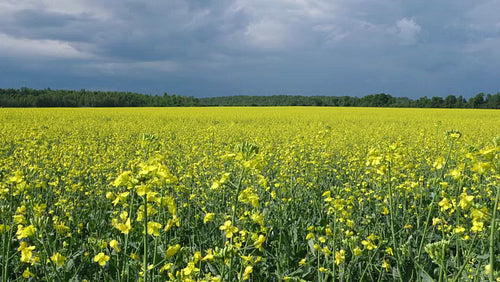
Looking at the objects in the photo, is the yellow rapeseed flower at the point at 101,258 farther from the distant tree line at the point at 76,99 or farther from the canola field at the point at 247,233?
the distant tree line at the point at 76,99

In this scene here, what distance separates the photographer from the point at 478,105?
5688 centimetres

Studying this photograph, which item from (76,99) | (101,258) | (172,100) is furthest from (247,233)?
(172,100)

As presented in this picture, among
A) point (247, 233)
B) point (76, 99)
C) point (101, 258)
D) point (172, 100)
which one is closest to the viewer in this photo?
point (101, 258)

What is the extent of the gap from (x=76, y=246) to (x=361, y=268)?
3.38m

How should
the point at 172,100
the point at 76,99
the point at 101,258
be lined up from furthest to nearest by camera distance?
1. the point at 172,100
2. the point at 76,99
3. the point at 101,258

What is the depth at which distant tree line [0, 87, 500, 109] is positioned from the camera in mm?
55969

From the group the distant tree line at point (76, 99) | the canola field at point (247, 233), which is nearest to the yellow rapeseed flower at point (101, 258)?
the canola field at point (247, 233)

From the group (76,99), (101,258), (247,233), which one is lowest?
(247,233)

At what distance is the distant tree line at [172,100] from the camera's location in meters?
56.0

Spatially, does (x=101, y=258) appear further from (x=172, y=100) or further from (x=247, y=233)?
(x=172, y=100)

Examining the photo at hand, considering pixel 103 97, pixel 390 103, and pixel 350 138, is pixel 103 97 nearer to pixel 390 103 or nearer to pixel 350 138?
pixel 390 103

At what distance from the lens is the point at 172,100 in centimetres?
6994

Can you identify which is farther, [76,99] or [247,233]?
[76,99]

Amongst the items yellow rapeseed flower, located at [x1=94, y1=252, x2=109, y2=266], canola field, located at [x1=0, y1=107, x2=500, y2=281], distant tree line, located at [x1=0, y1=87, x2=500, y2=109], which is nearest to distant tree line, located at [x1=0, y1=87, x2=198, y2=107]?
distant tree line, located at [x1=0, y1=87, x2=500, y2=109]
